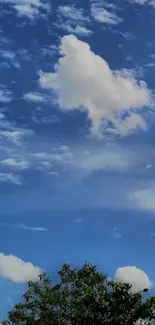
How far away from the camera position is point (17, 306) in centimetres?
3525

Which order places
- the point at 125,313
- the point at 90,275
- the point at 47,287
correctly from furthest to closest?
1. the point at 47,287
2. the point at 90,275
3. the point at 125,313

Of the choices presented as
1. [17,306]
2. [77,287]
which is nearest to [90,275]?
[77,287]

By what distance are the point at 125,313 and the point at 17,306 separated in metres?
9.45

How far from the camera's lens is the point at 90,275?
3281cm

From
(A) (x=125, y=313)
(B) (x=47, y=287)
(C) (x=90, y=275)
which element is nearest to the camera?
(A) (x=125, y=313)

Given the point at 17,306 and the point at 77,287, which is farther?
the point at 17,306

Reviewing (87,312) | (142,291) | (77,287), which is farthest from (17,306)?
(142,291)

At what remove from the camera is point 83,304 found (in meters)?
Result: 29.9

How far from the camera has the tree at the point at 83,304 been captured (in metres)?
29.0

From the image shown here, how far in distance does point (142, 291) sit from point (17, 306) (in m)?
9.94

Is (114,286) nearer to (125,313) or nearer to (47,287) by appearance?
(125,313)

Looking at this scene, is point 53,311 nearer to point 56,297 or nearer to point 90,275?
point 56,297

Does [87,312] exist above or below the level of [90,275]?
below

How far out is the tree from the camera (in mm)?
28953
